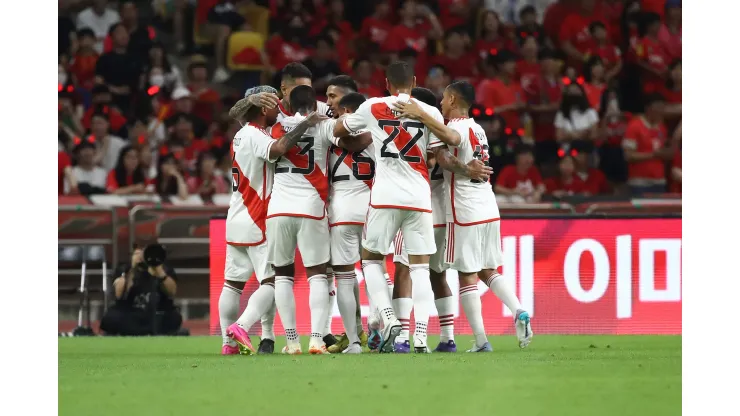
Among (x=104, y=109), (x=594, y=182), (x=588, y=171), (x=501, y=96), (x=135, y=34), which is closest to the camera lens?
(x=594, y=182)

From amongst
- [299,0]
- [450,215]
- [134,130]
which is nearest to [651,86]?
[299,0]

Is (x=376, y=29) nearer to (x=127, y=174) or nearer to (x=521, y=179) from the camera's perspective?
(x=521, y=179)

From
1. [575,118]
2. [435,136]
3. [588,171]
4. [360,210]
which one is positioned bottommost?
[360,210]

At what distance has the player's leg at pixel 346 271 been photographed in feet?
31.4

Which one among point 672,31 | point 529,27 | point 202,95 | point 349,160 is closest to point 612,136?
point 672,31

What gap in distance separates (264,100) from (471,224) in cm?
188

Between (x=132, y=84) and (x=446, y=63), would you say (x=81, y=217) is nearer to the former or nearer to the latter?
(x=132, y=84)

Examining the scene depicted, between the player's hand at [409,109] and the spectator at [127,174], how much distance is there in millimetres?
6590

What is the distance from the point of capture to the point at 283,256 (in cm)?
948

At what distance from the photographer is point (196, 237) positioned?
14023mm

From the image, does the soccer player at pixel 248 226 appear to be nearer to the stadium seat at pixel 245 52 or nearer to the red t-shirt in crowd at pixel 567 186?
the red t-shirt in crowd at pixel 567 186

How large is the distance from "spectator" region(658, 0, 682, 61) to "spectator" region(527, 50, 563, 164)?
174 cm

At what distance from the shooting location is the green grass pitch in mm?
6270

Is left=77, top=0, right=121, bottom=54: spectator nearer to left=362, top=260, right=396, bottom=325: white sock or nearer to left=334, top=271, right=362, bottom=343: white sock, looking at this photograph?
left=334, top=271, right=362, bottom=343: white sock
